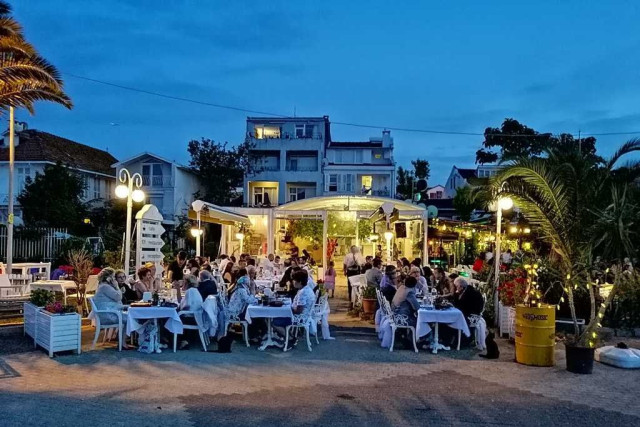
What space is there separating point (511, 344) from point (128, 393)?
624 centimetres

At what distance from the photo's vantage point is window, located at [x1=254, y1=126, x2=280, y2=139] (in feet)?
131

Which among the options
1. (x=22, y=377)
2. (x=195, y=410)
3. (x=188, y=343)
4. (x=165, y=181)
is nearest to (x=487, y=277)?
(x=188, y=343)

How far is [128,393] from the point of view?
595 cm

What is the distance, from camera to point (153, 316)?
319 inches

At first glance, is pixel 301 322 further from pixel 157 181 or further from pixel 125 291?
pixel 157 181

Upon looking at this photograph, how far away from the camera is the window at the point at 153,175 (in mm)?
34156

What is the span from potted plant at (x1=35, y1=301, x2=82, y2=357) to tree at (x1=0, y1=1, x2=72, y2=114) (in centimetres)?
460

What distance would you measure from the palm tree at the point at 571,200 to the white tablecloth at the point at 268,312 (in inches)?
153

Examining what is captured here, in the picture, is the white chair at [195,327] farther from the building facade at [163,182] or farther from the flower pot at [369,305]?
the building facade at [163,182]

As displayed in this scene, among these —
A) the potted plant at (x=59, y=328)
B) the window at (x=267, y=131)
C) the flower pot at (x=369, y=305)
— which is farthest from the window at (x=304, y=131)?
the potted plant at (x=59, y=328)

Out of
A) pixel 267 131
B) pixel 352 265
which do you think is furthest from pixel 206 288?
pixel 267 131

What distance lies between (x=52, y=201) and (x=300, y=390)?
71.5 ft

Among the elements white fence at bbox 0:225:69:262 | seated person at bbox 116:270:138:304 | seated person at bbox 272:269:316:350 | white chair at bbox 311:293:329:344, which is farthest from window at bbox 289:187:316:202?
seated person at bbox 272:269:316:350

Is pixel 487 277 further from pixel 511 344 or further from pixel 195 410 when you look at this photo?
pixel 195 410
